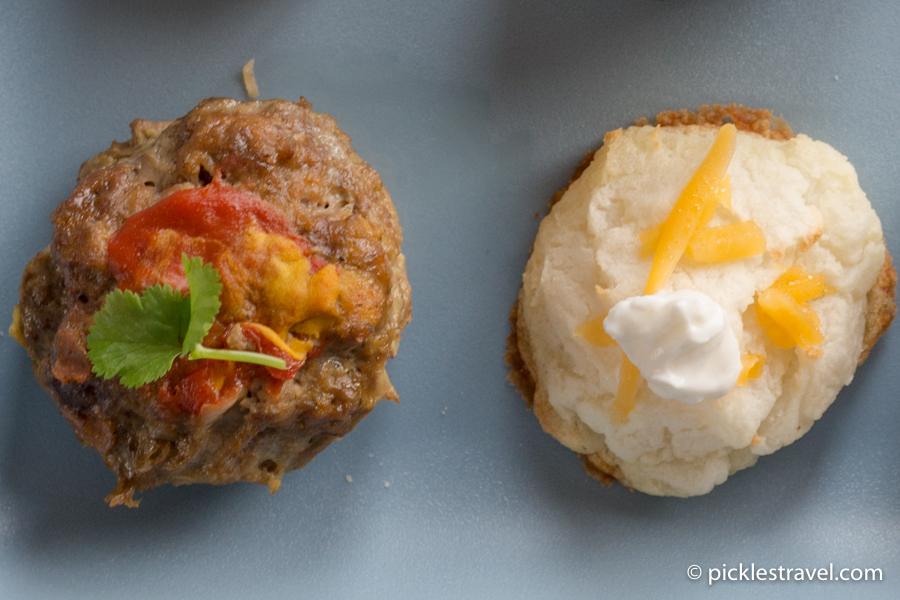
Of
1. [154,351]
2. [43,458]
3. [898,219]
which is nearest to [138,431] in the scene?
[154,351]

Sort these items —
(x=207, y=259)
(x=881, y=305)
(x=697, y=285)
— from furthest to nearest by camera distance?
(x=881, y=305)
(x=697, y=285)
(x=207, y=259)

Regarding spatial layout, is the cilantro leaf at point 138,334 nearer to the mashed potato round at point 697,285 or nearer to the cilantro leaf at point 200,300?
the cilantro leaf at point 200,300

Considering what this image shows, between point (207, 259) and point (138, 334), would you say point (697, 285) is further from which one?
point (138, 334)

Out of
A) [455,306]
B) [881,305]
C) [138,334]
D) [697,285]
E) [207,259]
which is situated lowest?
[881,305]

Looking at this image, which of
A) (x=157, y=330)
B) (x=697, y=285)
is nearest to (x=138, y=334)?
(x=157, y=330)

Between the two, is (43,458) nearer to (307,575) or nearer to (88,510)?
(88,510)

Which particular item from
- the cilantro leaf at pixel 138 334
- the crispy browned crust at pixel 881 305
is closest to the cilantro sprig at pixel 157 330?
the cilantro leaf at pixel 138 334

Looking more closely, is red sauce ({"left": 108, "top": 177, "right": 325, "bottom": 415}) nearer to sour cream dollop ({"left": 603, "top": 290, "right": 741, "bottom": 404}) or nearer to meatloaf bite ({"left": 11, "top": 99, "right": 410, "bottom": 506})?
meatloaf bite ({"left": 11, "top": 99, "right": 410, "bottom": 506})
